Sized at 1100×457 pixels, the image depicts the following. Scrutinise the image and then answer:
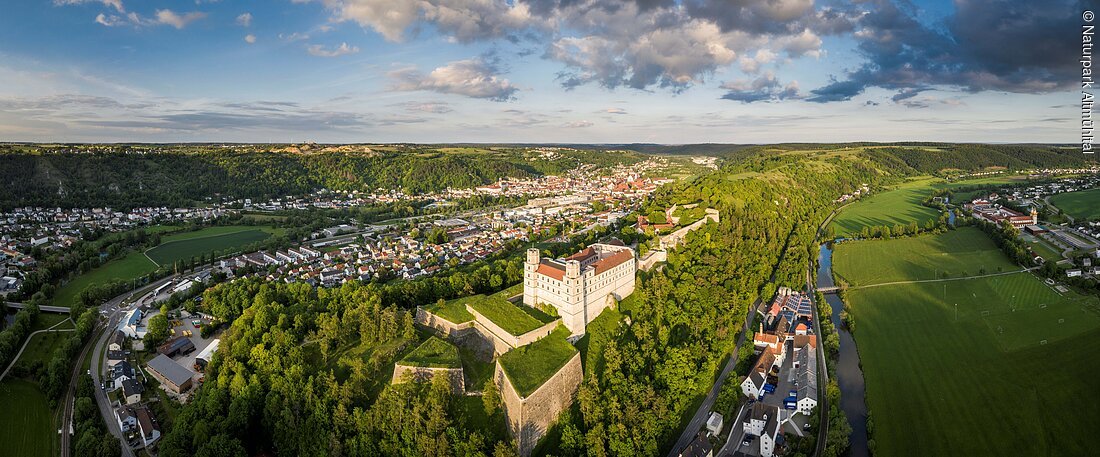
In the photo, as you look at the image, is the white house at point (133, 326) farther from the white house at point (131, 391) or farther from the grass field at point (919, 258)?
the grass field at point (919, 258)

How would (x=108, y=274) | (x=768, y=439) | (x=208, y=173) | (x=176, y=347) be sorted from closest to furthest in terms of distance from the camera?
(x=768, y=439) → (x=176, y=347) → (x=108, y=274) → (x=208, y=173)

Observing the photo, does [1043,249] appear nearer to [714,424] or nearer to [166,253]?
[714,424]

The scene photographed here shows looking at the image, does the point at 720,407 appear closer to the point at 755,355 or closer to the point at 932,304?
the point at 755,355

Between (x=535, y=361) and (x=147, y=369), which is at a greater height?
(x=535, y=361)

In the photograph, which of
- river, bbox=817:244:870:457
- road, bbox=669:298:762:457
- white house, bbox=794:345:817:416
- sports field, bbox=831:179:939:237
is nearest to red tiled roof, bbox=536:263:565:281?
road, bbox=669:298:762:457

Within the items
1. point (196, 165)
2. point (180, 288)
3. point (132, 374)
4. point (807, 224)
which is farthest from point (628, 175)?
point (132, 374)

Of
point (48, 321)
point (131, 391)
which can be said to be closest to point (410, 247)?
point (48, 321)
